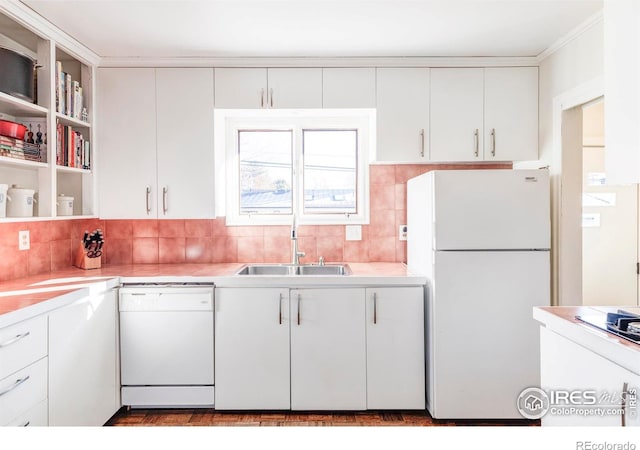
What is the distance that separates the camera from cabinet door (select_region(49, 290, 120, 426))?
6.38 feet

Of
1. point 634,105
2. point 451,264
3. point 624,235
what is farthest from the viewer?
point 624,235

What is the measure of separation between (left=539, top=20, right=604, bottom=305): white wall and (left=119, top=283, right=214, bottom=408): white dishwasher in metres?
2.22

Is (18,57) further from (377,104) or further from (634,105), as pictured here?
(634,105)

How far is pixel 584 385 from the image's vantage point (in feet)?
4.35

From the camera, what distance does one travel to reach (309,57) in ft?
9.24

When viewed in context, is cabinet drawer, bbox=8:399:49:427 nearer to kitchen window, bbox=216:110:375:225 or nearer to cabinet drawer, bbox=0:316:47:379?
cabinet drawer, bbox=0:316:47:379

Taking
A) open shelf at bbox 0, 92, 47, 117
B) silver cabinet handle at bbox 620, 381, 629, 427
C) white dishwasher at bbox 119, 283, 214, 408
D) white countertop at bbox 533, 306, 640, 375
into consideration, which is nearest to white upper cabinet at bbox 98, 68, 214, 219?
open shelf at bbox 0, 92, 47, 117

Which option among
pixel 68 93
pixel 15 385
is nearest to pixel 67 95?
pixel 68 93

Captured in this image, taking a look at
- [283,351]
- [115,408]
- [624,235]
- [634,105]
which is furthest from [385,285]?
[624,235]

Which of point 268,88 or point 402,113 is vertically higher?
point 268,88

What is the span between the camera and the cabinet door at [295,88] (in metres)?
2.84

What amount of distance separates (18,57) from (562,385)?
2.93 metres

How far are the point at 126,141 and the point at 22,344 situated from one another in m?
1.59

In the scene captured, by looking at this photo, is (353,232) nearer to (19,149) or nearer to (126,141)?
(126,141)
